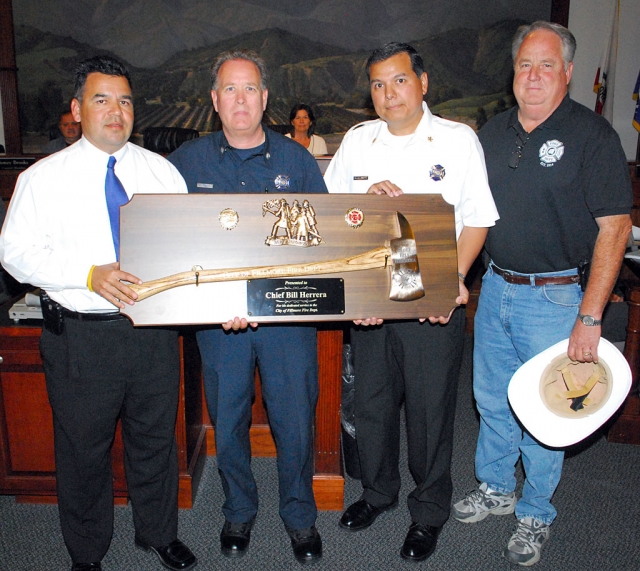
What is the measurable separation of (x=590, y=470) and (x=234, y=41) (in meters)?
7.03

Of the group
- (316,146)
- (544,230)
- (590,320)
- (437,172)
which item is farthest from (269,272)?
(316,146)

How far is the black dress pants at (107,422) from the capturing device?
69.4 inches

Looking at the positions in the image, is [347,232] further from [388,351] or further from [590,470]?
[590,470]

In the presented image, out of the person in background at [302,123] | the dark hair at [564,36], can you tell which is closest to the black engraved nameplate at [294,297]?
the dark hair at [564,36]

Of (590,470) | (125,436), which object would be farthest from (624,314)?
(125,436)

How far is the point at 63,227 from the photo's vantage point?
1683mm

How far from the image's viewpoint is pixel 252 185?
76.3 inches

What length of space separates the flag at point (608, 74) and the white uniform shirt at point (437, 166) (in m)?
5.28

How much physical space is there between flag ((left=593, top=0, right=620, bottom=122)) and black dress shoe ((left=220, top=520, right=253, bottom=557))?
6088 millimetres

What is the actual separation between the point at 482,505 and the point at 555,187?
134cm

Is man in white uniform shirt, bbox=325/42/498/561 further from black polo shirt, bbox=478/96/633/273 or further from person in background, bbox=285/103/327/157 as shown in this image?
Result: person in background, bbox=285/103/327/157

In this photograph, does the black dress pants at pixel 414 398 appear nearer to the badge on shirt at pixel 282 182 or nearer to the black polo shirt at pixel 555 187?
the black polo shirt at pixel 555 187

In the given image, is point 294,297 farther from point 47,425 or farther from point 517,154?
point 47,425

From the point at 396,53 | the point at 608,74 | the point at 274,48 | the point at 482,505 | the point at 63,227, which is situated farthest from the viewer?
the point at 274,48
